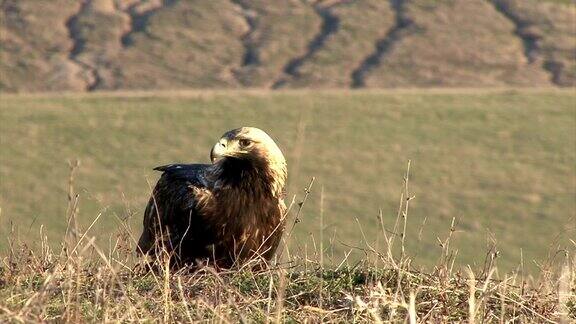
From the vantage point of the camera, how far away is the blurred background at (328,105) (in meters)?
36.9

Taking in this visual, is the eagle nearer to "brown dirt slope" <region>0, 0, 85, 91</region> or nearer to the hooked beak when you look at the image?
the hooked beak

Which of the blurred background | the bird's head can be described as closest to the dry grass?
the bird's head

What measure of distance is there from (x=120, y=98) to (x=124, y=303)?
47790 millimetres

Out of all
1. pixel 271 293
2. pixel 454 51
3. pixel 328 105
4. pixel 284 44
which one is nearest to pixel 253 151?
pixel 271 293

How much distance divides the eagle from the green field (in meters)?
22.6

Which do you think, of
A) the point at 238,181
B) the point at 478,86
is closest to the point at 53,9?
the point at 478,86

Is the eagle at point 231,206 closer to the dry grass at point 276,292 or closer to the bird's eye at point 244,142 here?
the bird's eye at point 244,142

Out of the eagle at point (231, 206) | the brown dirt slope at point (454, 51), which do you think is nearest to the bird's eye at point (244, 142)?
the eagle at point (231, 206)

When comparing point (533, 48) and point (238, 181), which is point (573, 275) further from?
point (533, 48)

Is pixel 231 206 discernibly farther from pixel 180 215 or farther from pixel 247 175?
pixel 180 215

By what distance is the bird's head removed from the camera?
21.8 feet

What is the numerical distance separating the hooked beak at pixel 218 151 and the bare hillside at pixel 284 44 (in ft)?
173

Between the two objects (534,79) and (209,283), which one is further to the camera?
(534,79)

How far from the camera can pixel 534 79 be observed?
207 ft
